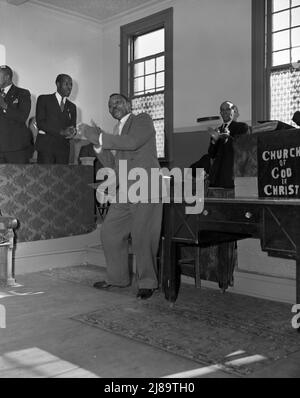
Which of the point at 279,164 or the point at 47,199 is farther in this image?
the point at 47,199

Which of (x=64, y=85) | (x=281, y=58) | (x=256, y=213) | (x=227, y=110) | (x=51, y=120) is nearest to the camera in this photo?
(x=256, y=213)

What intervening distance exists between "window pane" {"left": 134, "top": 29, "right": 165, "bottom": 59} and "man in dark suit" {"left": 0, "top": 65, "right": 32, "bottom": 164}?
3.01 metres

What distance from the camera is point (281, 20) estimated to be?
6.55 m

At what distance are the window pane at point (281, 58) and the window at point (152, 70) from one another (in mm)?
1817

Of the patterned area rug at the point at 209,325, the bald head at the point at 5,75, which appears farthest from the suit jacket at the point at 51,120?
the patterned area rug at the point at 209,325

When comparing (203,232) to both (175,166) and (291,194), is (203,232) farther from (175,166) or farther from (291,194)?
(175,166)

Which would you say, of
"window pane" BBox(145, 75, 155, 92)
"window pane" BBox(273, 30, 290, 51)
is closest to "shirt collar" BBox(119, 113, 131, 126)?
"window pane" BBox(273, 30, 290, 51)

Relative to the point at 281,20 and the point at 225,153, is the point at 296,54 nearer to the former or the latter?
the point at 281,20

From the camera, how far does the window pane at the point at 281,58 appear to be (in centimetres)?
651

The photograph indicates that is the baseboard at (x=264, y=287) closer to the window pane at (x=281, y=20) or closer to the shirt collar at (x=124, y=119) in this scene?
the shirt collar at (x=124, y=119)

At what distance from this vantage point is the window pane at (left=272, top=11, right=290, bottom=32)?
21.3ft

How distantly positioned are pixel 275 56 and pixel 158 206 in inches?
148

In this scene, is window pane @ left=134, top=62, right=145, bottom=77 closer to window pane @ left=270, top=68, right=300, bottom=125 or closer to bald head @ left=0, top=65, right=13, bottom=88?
window pane @ left=270, top=68, right=300, bottom=125

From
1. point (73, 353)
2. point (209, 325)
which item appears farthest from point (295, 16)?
point (73, 353)
